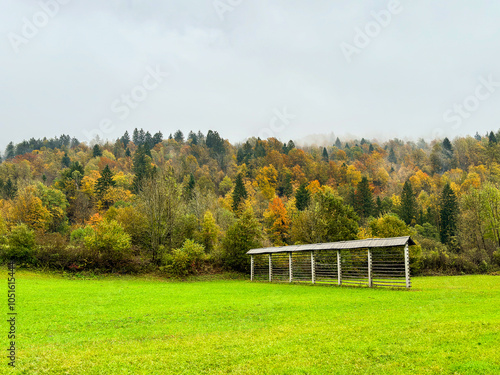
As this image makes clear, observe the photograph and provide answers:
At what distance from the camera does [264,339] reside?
23.9 feet

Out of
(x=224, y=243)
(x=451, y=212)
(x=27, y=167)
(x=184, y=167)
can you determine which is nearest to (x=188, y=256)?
(x=224, y=243)

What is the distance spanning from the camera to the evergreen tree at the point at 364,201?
6869 centimetres

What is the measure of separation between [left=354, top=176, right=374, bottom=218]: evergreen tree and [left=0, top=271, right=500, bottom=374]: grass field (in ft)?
195

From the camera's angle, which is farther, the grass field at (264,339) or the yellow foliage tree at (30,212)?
the yellow foliage tree at (30,212)

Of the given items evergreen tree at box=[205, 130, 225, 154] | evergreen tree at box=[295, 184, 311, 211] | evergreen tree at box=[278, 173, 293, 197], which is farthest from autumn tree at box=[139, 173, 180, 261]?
evergreen tree at box=[205, 130, 225, 154]

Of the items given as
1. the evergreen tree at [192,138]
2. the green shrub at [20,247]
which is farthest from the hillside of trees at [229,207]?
the evergreen tree at [192,138]

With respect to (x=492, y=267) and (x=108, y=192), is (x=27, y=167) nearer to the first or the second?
(x=108, y=192)

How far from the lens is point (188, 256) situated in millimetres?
30078

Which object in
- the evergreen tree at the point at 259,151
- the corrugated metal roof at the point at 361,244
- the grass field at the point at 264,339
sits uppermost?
the evergreen tree at the point at 259,151

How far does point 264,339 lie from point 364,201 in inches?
2652

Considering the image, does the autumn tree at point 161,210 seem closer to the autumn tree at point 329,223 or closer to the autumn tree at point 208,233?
the autumn tree at point 208,233

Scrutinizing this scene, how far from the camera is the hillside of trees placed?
100 ft

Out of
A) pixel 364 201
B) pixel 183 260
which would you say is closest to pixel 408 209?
pixel 364 201

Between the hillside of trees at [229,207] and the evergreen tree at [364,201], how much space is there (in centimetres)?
25
